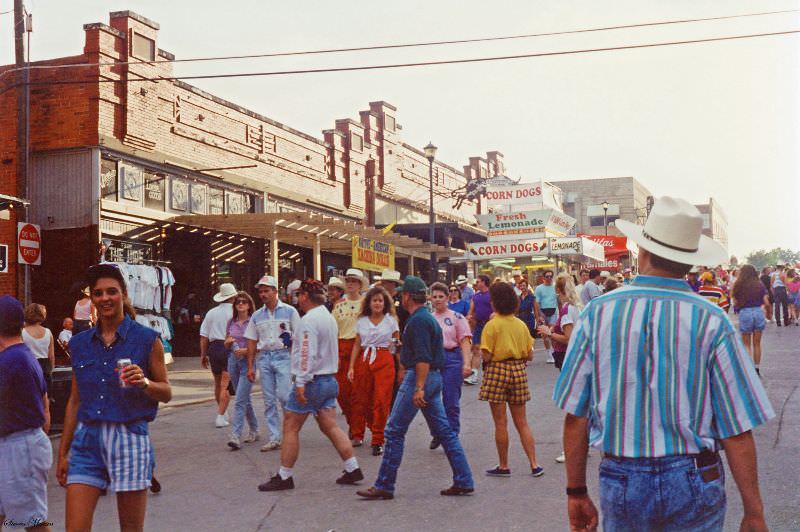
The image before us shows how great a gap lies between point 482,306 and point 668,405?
1271cm

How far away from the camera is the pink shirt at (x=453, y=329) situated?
952 cm

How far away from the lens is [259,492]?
7.48m

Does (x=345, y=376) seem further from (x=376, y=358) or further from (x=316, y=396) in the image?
(x=316, y=396)

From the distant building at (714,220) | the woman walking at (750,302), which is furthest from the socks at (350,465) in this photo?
the distant building at (714,220)

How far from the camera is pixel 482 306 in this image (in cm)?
1562

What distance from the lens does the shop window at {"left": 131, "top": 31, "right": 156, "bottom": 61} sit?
20.4 meters

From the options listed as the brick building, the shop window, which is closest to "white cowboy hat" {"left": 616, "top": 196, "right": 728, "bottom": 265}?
the brick building

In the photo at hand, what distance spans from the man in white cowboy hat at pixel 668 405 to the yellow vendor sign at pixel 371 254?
2120 cm

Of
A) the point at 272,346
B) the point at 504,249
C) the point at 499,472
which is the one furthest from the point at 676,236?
the point at 504,249

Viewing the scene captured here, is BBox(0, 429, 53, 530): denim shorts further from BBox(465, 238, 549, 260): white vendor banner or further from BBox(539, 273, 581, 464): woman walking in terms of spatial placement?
BBox(465, 238, 549, 260): white vendor banner

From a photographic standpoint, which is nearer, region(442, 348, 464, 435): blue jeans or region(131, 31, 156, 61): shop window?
region(442, 348, 464, 435): blue jeans

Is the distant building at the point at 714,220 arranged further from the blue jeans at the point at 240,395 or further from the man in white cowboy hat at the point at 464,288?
the blue jeans at the point at 240,395

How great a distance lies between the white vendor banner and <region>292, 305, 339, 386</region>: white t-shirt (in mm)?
21532

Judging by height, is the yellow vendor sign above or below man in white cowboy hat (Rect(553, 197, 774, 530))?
above
